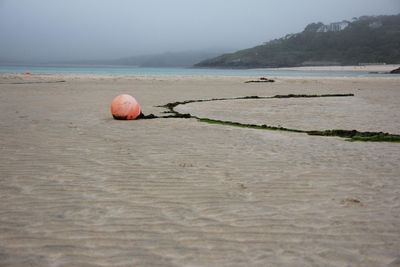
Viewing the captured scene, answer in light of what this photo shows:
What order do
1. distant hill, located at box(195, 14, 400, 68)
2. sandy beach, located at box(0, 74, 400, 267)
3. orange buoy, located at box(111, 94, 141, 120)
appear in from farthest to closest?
distant hill, located at box(195, 14, 400, 68) → orange buoy, located at box(111, 94, 141, 120) → sandy beach, located at box(0, 74, 400, 267)

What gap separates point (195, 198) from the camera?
5195 mm

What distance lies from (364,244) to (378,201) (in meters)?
1.39

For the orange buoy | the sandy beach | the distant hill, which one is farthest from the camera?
the distant hill

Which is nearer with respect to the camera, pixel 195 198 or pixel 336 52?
pixel 195 198

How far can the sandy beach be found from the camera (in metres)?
3.76

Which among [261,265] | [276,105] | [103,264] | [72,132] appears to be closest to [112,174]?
[103,264]

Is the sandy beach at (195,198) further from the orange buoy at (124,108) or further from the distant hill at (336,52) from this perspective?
the distant hill at (336,52)

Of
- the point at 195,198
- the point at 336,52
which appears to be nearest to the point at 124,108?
the point at 195,198

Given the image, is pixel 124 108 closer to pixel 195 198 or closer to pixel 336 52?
pixel 195 198

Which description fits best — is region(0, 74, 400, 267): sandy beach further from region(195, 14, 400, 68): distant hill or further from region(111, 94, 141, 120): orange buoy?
region(195, 14, 400, 68): distant hill

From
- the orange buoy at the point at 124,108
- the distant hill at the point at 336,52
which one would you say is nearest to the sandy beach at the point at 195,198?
the orange buoy at the point at 124,108

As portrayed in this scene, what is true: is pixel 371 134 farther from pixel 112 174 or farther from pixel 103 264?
pixel 103 264

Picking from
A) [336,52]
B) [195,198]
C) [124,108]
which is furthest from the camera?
[336,52]

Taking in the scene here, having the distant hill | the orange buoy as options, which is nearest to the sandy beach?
the orange buoy
